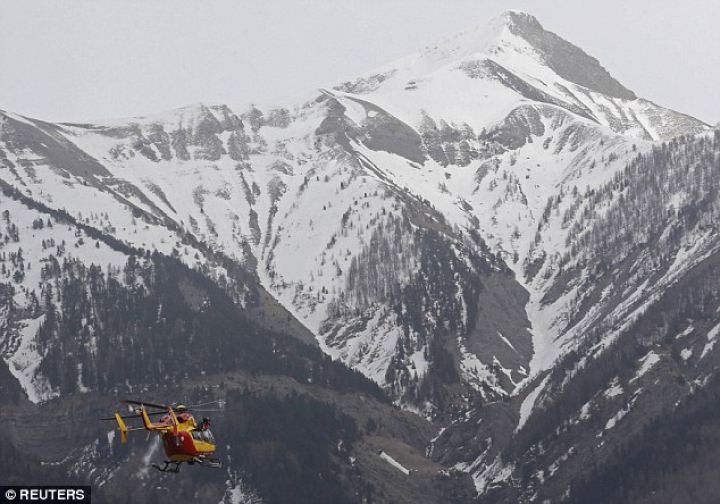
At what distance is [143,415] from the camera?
186750 millimetres

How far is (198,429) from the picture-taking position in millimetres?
185125

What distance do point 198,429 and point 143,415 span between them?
7219 millimetres
